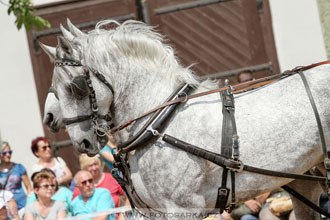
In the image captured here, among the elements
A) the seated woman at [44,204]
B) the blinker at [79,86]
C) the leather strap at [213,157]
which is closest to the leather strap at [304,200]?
the leather strap at [213,157]

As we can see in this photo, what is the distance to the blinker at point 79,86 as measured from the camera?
406cm

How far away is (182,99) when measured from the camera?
4.05 metres

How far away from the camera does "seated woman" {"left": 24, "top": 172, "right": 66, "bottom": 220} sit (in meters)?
6.58

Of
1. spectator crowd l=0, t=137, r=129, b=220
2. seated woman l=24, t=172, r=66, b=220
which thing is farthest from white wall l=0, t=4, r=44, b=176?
seated woman l=24, t=172, r=66, b=220

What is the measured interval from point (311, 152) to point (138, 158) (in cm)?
121

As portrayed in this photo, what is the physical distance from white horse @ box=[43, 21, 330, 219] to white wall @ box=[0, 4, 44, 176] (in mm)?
4741

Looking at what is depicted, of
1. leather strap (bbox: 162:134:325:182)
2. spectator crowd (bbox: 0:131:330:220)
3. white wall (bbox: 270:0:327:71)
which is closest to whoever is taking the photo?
leather strap (bbox: 162:134:325:182)

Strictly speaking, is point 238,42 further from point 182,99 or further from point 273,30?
point 182,99

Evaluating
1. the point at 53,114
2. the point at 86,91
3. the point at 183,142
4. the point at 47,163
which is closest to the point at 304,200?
the point at 183,142

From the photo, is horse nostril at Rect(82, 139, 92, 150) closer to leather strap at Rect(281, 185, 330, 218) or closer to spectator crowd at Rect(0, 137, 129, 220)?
leather strap at Rect(281, 185, 330, 218)

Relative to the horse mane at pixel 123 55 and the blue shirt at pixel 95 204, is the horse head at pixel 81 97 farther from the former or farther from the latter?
the blue shirt at pixel 95 204

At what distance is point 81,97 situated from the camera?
4.12 metres

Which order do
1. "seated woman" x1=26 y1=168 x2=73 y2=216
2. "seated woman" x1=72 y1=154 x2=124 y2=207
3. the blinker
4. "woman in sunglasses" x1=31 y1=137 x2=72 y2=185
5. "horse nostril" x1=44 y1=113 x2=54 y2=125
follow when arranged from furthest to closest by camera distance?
1. "woman in sunglasses" x1=31 y1=137 x2=72 y2=185
2. "seated woman" x1=72 y1=154 x2=124 y2=207
3. "seated woman" x1=26 y1=168 x2=73 y2=216
4. "horse nostril" x1=44 y1=113 x2=54 y2=125
5. the blinker

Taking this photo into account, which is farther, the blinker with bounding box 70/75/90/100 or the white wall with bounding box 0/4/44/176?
the white wall with bounding box 0/4/44/176
